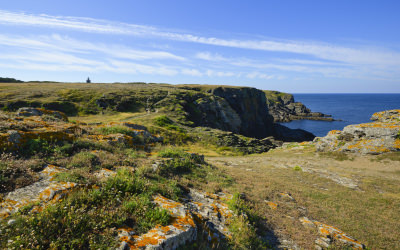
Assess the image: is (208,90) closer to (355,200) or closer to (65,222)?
(355,200)

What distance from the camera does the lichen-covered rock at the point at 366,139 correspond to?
21844mm

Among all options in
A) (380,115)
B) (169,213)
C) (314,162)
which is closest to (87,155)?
(169,213)

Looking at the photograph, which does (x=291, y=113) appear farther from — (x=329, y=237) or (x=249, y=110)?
(x=329, y=237)

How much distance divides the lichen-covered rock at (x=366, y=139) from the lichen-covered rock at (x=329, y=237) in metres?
20.5

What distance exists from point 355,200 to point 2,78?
135390 mm

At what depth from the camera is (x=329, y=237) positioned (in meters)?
7.08

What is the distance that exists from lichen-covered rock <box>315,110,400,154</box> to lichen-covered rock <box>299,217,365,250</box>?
20471mm

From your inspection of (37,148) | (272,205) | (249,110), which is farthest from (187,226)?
(249,110)

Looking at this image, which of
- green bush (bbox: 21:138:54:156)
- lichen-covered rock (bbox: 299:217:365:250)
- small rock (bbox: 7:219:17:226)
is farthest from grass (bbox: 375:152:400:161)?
green bush (bbox: 21:138:54:156)

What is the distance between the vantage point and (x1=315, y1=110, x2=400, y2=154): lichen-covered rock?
71.7 ft

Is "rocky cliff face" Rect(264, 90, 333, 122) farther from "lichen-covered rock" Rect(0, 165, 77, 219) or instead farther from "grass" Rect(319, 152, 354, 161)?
"lichen-covered rock" Rect(0, 165, 77, 219)

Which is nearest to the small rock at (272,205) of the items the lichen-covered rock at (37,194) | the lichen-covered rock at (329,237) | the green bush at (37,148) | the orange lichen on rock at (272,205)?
the orange lichen on rock at (272,205)

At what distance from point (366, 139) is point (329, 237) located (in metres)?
23.1

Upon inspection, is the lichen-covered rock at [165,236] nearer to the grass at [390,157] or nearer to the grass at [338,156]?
the grass at [338,156]
